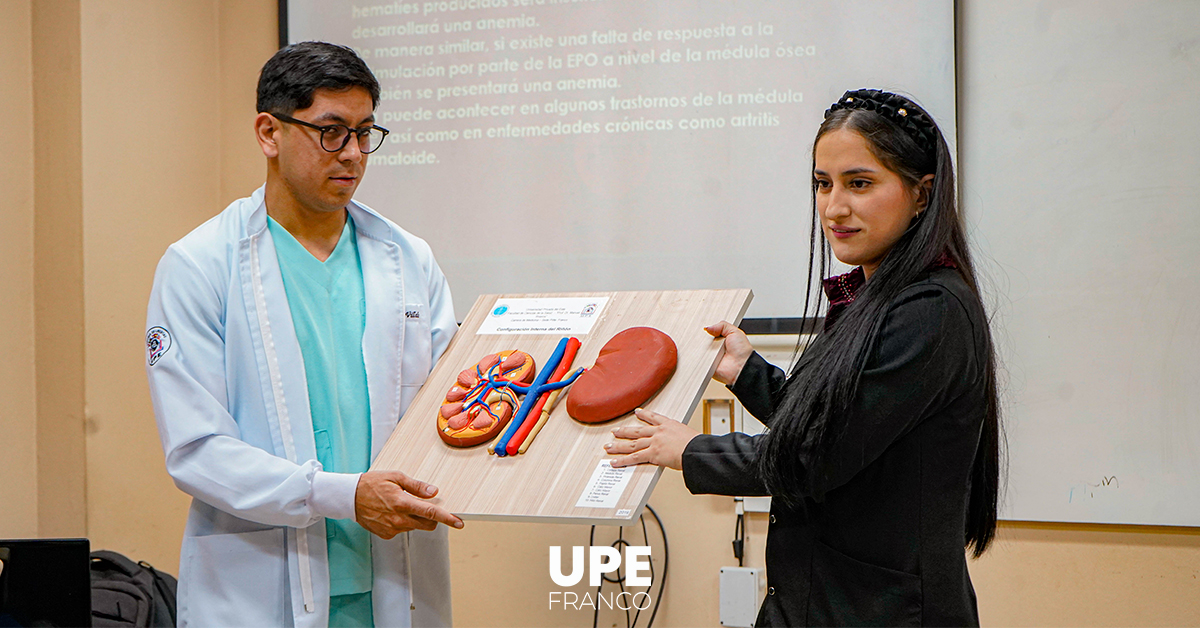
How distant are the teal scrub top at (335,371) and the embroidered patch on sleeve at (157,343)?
0.67ft

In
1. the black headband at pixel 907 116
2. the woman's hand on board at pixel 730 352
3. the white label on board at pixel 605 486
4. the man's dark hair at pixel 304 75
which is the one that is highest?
the man's dark hair at pixel 304 75

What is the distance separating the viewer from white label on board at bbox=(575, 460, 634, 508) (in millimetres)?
1356

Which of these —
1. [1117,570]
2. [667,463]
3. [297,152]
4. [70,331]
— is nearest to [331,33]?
[70,331]

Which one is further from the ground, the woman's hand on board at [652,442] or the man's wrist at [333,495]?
the woman's hand on board at [652,442]

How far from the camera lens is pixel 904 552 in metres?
1.29

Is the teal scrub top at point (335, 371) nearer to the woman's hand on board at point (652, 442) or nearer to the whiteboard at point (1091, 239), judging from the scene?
the woman's hand on board at point (652, 442)

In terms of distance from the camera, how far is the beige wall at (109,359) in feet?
8.26

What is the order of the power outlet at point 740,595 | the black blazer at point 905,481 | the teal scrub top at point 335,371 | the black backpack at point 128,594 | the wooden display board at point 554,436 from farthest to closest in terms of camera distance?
the power outlet at point 740,595, the black backpack at point 128,594, the teal scrub top at point 335,371, the wooden display board at point 554,436, the black blazer at point 905,481

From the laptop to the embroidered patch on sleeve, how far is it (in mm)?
344

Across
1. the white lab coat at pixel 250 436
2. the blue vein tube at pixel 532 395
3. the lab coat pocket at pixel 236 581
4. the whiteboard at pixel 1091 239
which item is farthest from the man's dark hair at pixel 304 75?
the whiteboard at pixel 1091 239

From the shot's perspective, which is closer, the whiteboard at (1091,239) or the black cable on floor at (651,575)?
the whiteboard at (1091,239)

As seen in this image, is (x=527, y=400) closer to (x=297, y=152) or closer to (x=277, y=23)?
(x=297, y=152)

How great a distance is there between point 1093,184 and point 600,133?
1.28 m

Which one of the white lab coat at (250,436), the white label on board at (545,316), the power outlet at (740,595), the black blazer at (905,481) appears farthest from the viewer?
the power outlet at (740,595)
